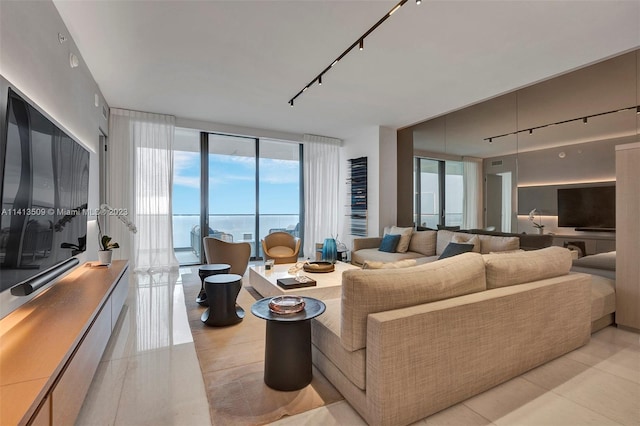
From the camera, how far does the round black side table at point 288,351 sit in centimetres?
195

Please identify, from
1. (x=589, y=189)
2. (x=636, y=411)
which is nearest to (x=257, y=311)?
(x=636, y=411)

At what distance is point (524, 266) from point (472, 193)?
297 centimetres

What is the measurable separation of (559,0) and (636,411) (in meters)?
2.91

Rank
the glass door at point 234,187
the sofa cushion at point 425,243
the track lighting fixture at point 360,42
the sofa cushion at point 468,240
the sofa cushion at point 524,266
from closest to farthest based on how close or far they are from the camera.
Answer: the sofa cushion at point 524,266 → the track lighting fixture at point 360,42 → the sofa cushion at point 468,240 → the sofa cushion at point 425,243 → the glass door at point 234,187

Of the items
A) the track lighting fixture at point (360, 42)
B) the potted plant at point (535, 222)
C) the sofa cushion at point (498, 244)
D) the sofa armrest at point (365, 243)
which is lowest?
the sofa armrest at point (365, 243)

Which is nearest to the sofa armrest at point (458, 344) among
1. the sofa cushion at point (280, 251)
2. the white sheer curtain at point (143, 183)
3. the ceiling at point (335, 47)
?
the ceiling at point (335, 47)

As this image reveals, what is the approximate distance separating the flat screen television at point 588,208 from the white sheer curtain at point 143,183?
6.08m

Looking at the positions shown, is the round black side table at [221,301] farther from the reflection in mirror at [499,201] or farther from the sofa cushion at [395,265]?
the reflection in mirror at [499,201]

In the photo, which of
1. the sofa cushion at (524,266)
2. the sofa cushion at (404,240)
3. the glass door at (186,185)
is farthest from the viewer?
the glass door at (186,185)

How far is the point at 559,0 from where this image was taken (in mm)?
2443

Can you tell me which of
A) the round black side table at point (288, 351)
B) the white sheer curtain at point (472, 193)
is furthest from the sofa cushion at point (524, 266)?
the white sheer curtain at point (472, 193)

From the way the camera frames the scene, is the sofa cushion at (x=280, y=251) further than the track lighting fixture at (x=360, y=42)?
Yes

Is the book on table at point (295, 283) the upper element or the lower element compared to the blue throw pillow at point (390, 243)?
lower

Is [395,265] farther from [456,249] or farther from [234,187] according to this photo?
[234,187]
